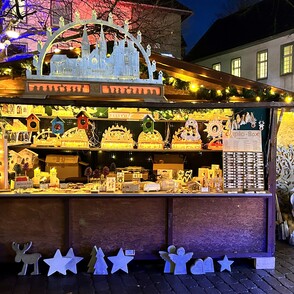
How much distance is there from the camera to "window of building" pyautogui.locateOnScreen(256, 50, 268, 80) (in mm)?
21328

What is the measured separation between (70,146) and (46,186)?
2292 mm

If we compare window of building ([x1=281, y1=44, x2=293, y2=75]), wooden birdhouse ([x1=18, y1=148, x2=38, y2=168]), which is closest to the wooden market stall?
wooden birdhouse ([x1=18, y1=148, x2=38, y2=168])

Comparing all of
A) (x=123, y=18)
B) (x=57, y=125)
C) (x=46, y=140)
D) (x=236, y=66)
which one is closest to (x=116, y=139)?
(x=46, y=140)

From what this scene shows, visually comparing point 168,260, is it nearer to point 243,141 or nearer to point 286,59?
point 243,141

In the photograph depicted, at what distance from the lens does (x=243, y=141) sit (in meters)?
6.54

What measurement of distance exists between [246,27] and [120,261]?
2155cm

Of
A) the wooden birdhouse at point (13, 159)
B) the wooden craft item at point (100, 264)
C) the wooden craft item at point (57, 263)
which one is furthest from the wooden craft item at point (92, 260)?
the wooden birdhouse at point (13, 159)

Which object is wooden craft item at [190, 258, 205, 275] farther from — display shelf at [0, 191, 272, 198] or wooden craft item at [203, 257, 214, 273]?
display shelf at [0, 191, 272, 198]

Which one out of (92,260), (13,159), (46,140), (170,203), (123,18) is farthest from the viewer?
(123,18)

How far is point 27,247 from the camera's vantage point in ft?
19.7

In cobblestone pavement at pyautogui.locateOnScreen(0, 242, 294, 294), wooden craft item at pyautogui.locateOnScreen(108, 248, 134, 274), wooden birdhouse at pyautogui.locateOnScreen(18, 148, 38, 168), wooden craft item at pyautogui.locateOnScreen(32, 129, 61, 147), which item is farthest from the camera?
wooden craft item at pyautogui.locateOnScreen(32, 129, 61, 147)

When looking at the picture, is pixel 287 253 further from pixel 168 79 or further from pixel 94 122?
pixel 94 122

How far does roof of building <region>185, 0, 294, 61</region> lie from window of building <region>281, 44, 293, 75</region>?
3.00ft

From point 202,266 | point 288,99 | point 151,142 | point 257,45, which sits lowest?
point 202,266
